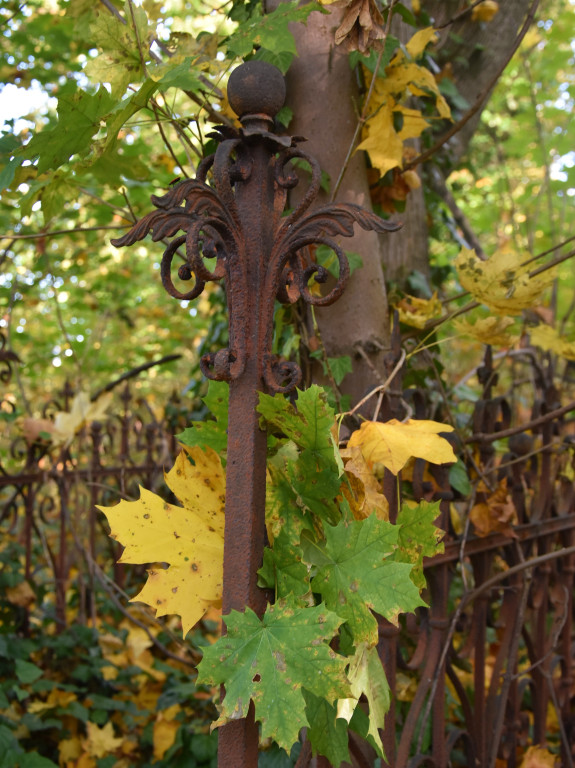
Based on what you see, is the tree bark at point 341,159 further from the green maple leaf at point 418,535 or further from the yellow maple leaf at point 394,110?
the green maple leaf at point 418,535

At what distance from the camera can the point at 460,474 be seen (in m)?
1.58

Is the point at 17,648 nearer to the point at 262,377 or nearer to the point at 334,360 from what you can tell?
the point at 334,360

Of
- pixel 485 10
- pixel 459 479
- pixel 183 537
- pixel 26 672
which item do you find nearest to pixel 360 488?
pixel 183 537

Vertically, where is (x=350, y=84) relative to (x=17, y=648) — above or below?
above

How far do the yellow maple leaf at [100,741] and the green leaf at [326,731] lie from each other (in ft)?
5.23

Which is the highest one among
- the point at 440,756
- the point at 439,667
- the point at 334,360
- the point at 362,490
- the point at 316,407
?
the point at 334,360

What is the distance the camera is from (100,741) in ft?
7.47

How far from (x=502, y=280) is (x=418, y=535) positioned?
671mm

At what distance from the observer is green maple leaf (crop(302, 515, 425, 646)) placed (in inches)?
35.6

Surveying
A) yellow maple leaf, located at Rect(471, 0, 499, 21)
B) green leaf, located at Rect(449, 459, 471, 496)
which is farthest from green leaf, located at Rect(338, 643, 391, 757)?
→ yellow maple leaf, located at Rect(471, 0, 499, 21)

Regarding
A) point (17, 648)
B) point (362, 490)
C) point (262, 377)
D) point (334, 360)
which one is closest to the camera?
point (262, 377)

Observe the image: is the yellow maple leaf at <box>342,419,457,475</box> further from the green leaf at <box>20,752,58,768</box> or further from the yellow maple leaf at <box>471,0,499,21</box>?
the yellow maple leaf at <box>471,0,499,21</box>

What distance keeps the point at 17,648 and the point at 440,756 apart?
1604 mm

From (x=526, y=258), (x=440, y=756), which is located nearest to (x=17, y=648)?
(x=440, y=756)
